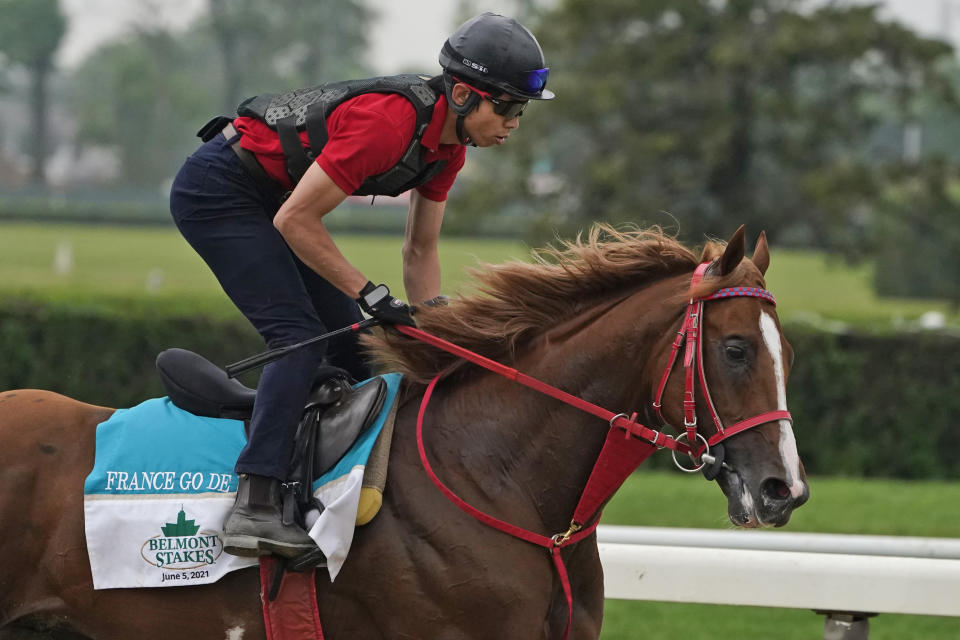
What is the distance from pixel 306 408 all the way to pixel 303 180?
0.67 m

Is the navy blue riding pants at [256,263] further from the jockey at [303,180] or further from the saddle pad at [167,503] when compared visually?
the saddle pad at [167,503]

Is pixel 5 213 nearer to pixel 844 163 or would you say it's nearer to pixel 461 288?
pixel 844 163

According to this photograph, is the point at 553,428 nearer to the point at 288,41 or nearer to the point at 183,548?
the point at 183,548

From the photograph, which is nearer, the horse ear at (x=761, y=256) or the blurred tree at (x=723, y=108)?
the horse ear at (x=761, y=256)

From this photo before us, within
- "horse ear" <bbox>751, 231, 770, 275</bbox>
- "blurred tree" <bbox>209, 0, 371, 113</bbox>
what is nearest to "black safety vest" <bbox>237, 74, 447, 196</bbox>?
"horse ear" <bbox>751, 231, 770, 275</bbox>

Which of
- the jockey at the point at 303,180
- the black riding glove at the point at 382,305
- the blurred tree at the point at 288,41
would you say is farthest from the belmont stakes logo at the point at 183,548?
the blurred tree at the point at 288,41

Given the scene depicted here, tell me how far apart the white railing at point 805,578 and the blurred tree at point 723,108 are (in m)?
11.4

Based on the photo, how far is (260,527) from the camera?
125 inches

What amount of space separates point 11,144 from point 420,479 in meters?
88.3

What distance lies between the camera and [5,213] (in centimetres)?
5103

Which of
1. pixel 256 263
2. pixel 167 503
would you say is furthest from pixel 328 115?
pixel 167 503

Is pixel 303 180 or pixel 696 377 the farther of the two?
pixel 303 180

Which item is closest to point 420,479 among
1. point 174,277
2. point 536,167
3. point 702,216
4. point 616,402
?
point 616,402

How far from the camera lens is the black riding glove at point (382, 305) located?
336 cm
